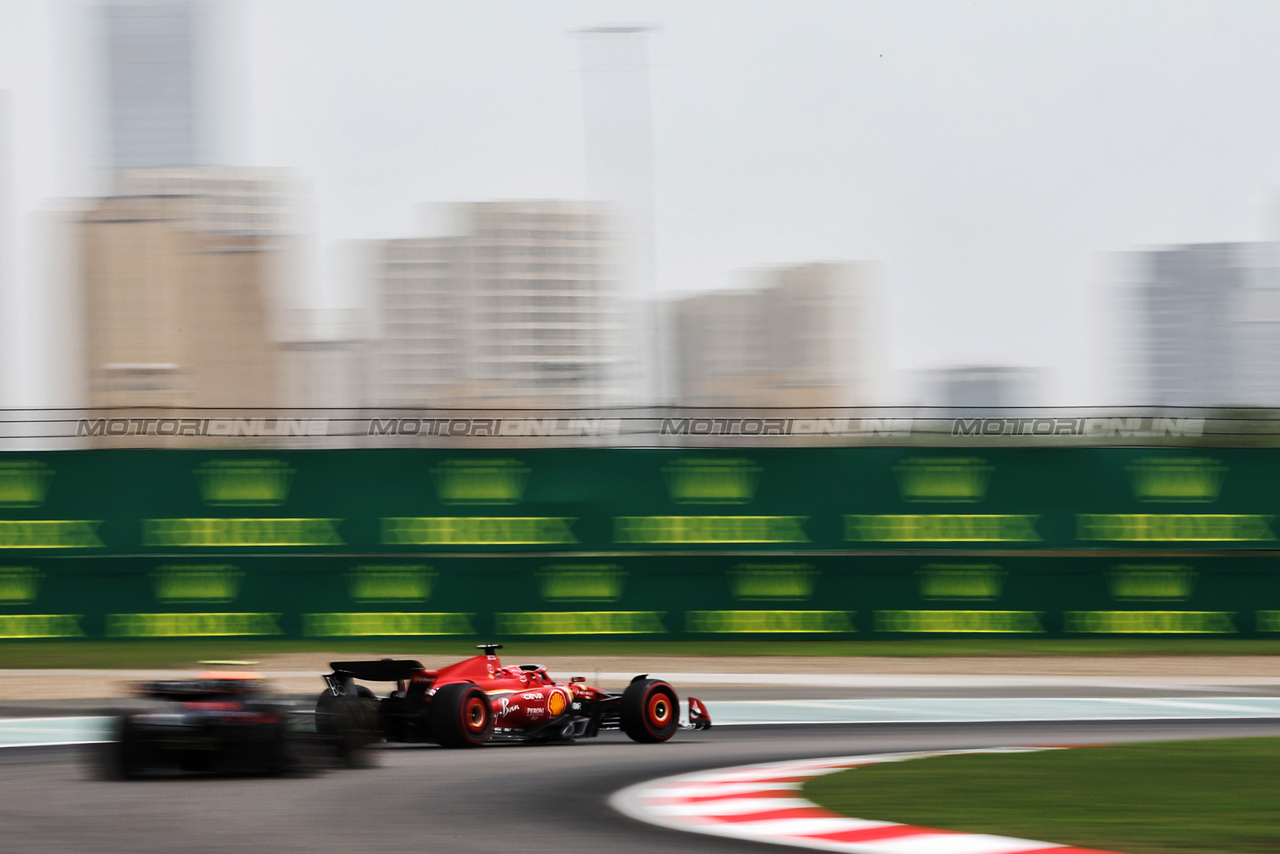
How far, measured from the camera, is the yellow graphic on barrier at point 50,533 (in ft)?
66.8

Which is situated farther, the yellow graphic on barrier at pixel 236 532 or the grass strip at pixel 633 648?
the yellow graphic on barrier at pixel 236 532

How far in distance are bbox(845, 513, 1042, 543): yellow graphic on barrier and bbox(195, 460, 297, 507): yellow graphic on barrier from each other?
7239mm

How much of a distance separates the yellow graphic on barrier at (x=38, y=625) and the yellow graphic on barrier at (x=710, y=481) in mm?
7628

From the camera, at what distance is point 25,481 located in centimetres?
2056

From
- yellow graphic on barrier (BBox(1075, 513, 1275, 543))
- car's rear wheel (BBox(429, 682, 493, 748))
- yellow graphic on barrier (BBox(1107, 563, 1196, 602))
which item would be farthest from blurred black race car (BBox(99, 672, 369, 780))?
yellow graphic on barrier (BBox(1107, 563, 1196, 602))

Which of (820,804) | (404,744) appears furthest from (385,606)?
(820,804)

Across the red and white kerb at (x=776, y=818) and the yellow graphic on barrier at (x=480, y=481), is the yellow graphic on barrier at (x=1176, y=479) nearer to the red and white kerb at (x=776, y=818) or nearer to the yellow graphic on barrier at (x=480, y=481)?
the yellow graphic on barrier at (x=480, y=481)

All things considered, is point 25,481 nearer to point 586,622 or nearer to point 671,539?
point 586,622

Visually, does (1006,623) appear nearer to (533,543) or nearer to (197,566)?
(533,543)

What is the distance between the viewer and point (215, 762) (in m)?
8.99

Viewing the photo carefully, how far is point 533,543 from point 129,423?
5352 millimetres

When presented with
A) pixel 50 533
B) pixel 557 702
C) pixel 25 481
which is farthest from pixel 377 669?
pixel 25 481

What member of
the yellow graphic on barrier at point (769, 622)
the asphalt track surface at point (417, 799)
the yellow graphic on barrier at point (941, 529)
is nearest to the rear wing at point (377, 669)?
the asphalt track surface at point (417, 799)

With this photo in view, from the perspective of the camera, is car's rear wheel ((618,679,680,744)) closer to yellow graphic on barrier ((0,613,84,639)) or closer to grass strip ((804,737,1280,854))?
grass strip ((804,737,1280,854))
